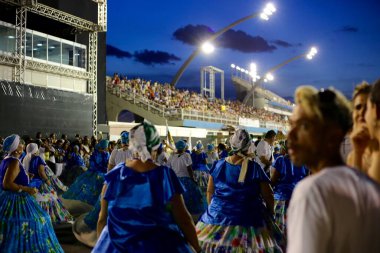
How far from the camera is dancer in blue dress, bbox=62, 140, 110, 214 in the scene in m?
12.0

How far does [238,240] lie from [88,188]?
6.97 meters

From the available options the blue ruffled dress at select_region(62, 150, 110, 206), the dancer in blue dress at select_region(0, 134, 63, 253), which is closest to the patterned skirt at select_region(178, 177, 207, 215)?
the blue ruffled dress at select_region(62, 150, 110, 206)

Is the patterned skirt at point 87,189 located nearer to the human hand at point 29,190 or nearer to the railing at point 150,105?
the human hand at point 29,190

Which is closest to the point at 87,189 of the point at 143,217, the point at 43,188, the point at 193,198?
the point at 43,188

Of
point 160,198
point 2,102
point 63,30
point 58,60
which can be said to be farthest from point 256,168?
point 63,30

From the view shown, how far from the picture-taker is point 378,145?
235cm

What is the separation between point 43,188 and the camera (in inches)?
389

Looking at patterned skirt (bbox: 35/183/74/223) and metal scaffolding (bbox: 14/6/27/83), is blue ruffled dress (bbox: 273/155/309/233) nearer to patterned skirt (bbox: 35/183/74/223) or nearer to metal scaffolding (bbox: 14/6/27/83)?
patterned skirt (bbox: 35/183/74/223)

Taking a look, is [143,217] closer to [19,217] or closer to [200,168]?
[19,217]

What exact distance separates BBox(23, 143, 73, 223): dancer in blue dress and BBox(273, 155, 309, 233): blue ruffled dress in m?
4.11

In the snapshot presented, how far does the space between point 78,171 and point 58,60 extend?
27.7ft

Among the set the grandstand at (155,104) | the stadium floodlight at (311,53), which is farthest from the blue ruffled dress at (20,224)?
the stadium floodlight at (311,53)

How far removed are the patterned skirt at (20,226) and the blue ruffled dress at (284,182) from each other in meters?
3.48

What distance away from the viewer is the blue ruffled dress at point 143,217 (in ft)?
12.2
